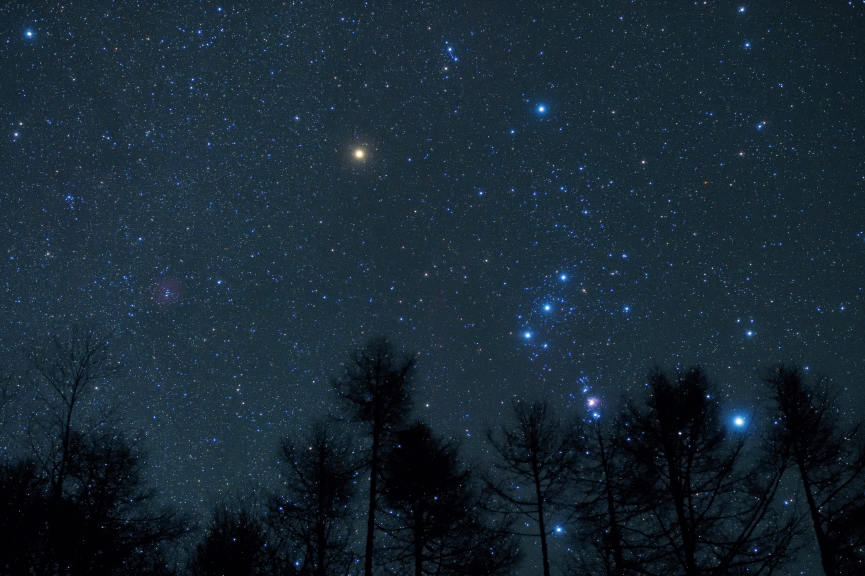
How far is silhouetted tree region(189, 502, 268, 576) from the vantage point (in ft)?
45.6

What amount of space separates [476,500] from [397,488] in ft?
9.23

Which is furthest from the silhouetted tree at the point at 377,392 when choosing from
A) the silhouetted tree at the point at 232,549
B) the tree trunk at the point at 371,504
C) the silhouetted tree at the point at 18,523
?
the silhouetted tree at the point at 18,523

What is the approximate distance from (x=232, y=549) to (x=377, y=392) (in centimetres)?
594

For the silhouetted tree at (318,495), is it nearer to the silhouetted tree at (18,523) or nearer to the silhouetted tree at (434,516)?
the silhouetted tree at (434,516)

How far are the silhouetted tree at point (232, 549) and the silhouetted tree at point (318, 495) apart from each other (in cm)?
75

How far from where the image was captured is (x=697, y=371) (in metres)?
14.0

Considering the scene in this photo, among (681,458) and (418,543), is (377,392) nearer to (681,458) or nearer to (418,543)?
(418,543)

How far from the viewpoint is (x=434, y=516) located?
15844 mm

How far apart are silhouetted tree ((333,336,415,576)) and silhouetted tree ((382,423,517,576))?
662 mm

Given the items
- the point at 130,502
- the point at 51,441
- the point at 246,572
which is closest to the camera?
the point at 51,441

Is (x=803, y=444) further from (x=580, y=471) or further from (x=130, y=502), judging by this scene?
(x=130, y=502)

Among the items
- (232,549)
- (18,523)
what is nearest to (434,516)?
(232,549)

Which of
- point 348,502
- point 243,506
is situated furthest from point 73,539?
point 348,502

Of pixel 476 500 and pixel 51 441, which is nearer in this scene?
pixel 51 441
